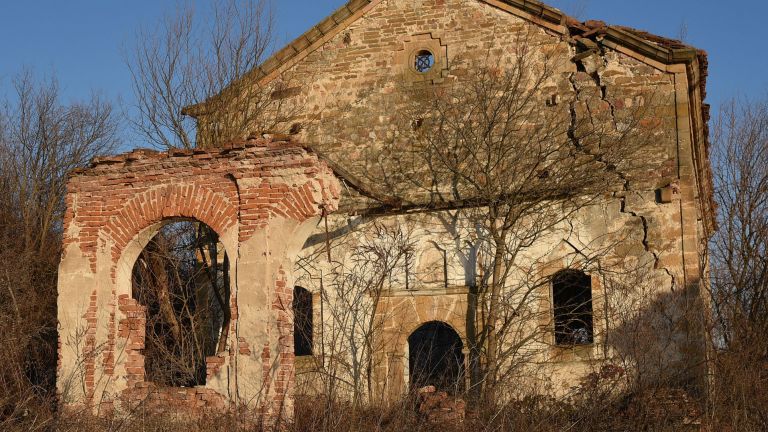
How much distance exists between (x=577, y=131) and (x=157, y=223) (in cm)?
675

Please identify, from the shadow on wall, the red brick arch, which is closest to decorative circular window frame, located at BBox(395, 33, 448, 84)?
the shadow on wall

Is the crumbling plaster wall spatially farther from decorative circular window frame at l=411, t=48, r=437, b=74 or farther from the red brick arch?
the red brick arch

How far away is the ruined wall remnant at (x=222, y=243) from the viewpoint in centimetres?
1069

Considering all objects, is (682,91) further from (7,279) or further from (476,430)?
(7,279)

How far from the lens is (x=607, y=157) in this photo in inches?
563

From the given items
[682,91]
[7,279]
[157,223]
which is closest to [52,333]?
[7,279]

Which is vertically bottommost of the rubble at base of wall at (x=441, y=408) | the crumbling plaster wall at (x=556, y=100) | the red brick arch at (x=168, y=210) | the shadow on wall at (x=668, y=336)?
the rubble at base of wall at (x=441, y=408)

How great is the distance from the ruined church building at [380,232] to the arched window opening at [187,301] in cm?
69

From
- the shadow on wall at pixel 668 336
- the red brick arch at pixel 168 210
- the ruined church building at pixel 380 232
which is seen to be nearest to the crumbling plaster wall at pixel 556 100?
the ruined church building at pixel 380 232

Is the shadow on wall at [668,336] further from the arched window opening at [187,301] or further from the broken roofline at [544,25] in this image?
the arched window opening at [187,301]

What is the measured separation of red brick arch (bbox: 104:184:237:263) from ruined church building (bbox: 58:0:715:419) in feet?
0.08

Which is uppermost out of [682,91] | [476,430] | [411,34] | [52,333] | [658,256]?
[411,34]

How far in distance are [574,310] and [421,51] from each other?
508 cm

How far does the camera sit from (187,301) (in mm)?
15727
